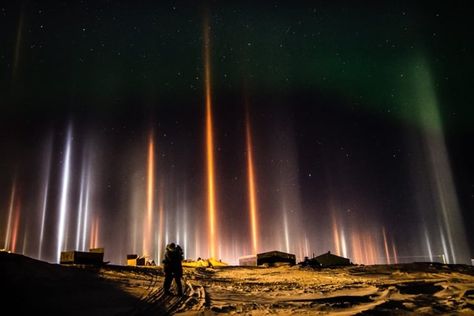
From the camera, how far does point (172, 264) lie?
34.7ft

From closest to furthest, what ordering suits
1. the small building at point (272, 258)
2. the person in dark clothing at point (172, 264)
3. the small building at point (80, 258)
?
1. the person in dark clothing at point (172, 264)
2. the small building at point (80, 258)
3. the small building at point (272, 258)

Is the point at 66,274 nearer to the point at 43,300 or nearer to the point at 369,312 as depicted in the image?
the point at 43,300

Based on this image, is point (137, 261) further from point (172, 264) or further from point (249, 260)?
point (172, 264)

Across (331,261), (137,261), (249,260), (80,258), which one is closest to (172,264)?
(80,258)

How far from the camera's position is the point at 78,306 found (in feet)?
25.5

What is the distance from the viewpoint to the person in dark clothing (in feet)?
33.5

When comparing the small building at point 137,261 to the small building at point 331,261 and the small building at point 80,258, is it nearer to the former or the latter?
the small building at point 80,258

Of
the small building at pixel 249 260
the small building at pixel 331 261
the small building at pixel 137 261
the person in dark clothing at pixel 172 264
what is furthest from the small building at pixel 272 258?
the person in dark clothing at pixel 172 264

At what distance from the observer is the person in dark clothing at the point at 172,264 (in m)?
10.2

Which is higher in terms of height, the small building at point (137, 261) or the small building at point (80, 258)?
the small building at point (80, 258)

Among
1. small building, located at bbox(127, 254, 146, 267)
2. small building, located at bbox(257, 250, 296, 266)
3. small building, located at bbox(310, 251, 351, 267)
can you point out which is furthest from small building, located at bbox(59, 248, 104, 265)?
small building, located at bbox(310, 251, 351, 267)

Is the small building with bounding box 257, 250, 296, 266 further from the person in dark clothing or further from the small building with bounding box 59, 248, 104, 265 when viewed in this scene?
the person in dark clothing

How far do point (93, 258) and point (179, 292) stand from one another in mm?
23779

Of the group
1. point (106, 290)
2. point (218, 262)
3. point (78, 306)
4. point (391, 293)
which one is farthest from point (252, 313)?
point (218, 262)
